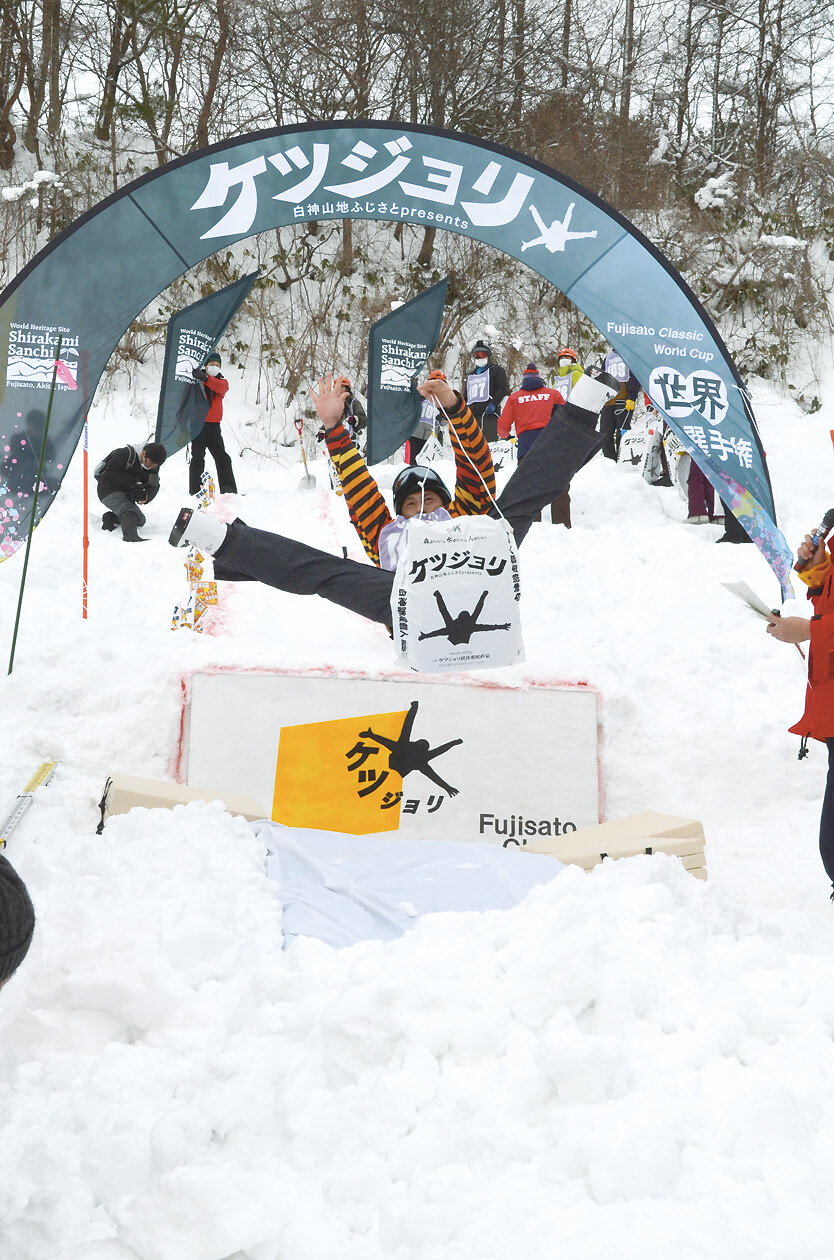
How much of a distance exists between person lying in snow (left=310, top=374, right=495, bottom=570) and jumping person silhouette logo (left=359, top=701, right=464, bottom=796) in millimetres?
853

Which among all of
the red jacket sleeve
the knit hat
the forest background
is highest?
the forest background

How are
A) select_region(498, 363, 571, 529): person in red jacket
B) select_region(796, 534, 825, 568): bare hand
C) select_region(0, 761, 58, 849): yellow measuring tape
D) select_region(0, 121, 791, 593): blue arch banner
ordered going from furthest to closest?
select_region(498, 363, 571, 529): person in red jacket < select_region(0, 121, 791, 593): blue arch banner < select_region(0, 761, 58, 849): yellow measuring tape < select_region(796, 534, 825, 568): bare hand

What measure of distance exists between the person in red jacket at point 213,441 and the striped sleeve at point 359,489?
4750 mm

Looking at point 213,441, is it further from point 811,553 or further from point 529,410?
point 811,553

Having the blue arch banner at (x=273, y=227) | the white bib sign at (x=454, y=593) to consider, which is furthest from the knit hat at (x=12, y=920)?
the blue arch banner at (x=273, y=227)

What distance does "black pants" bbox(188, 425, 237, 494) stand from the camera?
9664 mm

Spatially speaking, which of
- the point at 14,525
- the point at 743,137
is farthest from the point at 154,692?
the point at 743,137

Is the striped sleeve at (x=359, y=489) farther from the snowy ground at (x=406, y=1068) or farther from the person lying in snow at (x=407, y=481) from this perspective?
the snowy ground at (x=406, y=1068)

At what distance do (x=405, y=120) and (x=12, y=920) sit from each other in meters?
18.4

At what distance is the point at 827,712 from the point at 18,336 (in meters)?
4.48

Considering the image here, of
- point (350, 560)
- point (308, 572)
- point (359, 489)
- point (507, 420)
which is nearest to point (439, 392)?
point (359, 489)

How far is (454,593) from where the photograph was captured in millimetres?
4496

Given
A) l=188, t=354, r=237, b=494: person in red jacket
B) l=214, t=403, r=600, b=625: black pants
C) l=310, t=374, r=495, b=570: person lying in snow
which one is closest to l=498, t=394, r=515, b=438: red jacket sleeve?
l=188, t=354, r=237, b=494: person in red jacket

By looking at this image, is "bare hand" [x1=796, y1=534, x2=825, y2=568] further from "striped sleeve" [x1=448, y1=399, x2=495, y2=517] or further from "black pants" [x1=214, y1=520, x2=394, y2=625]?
"black pants" [x1=214, y1=520, x2=394, y2=625]
